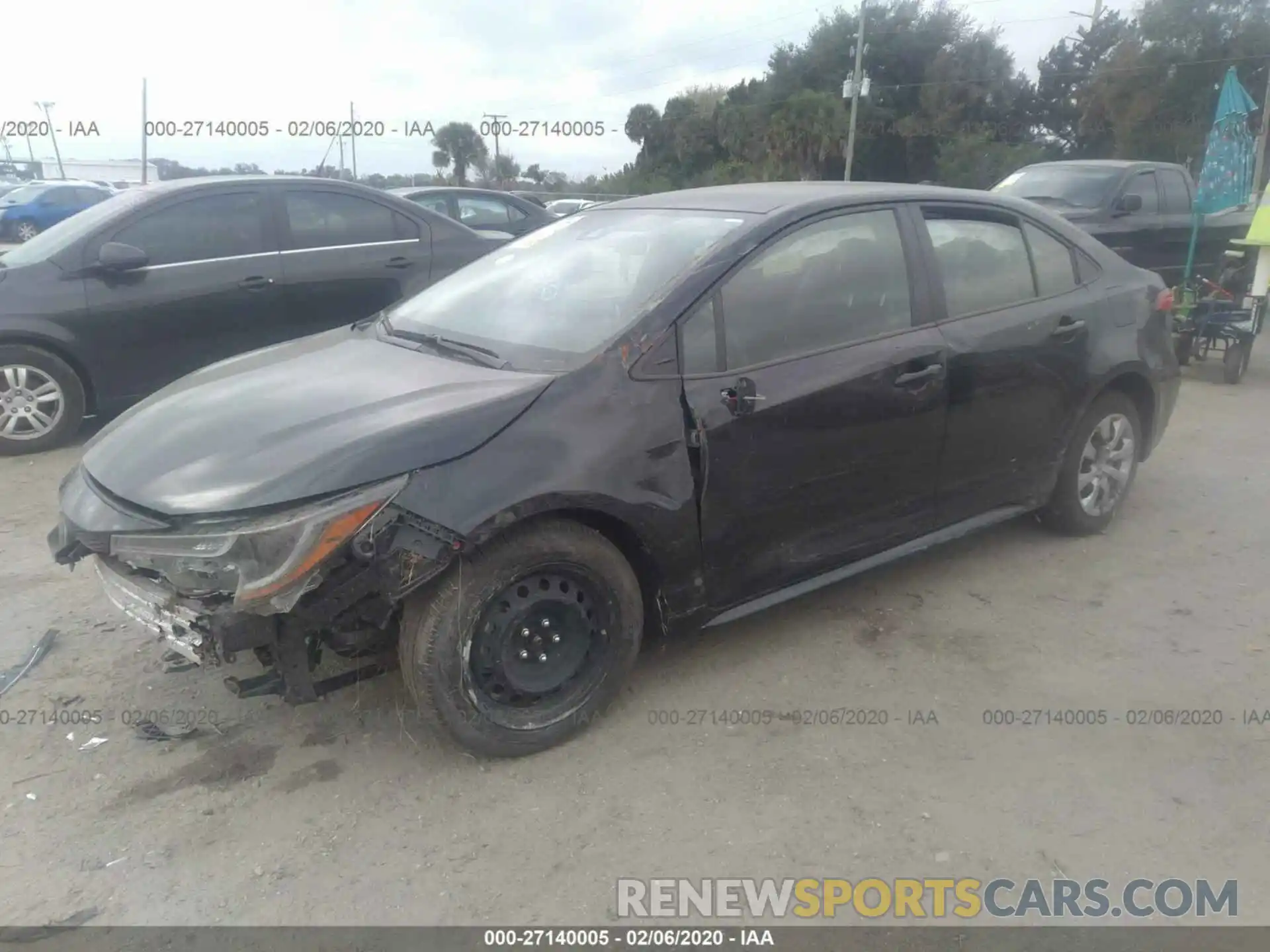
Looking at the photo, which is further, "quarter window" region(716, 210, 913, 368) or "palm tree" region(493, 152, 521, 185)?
"palm tree" region(493, 152, 521, 185)

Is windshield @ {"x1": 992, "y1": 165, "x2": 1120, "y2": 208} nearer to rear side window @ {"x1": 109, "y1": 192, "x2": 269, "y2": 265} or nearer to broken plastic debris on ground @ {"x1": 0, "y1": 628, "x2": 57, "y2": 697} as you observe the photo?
rear side window @ {"x1": 109, "y1": 192, "x2": 269, "y2": 265}

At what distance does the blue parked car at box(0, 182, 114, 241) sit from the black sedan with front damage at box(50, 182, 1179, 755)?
2123cm

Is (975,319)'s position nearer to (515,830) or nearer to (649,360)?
(649,360)

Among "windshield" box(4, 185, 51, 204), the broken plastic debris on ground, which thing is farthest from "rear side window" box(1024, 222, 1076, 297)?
"windshield" box(4, 185, 51, 204)

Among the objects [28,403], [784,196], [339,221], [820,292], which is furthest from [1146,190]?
[28,403]

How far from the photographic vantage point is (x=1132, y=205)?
9688 mm

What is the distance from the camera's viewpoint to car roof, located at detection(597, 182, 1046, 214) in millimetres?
3645

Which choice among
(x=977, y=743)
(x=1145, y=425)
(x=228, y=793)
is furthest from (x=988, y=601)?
(x=228, y=793)

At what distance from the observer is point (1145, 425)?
16.0 ft

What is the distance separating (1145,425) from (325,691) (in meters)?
4.02

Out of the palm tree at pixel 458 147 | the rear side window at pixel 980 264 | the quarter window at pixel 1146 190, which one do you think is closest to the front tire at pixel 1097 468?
the rear side window at pixel 980 264

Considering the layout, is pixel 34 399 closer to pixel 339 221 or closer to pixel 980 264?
pixel 339 221

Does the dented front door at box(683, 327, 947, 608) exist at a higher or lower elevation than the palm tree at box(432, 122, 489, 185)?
lower

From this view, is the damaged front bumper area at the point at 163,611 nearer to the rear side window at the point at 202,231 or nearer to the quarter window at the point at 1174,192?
the rear side window at the point at 202,231
